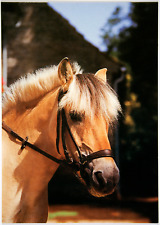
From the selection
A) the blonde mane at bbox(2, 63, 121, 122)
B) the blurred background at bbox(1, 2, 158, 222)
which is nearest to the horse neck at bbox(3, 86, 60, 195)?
the blonde mane at bbox(2, 63, 121, 122)

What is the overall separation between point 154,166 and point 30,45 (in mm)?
4419

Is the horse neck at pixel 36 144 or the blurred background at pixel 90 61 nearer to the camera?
the horse neck at pixel 36 144

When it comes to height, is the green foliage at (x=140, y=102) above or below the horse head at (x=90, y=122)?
below

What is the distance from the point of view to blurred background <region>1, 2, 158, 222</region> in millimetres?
3949

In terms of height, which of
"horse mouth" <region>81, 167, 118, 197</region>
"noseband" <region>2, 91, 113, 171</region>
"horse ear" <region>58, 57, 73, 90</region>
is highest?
"horse ear" <region>58, 57, 73, 90</region>

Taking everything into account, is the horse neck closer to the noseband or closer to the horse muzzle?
the noseband

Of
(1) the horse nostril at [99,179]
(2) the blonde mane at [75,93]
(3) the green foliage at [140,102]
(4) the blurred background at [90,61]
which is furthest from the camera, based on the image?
(3) the green foliage at [140,102]

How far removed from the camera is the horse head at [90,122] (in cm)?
136

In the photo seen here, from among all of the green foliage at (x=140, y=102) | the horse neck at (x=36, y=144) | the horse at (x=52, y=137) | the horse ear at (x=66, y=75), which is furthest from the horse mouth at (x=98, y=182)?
the green foliage at (x=140, y=102)

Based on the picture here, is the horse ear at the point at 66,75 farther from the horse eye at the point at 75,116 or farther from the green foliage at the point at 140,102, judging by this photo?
the green foliage at the point at 140,102

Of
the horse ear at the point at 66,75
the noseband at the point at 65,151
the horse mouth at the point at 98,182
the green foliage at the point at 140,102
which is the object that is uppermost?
the horse ear at the point at 66,75

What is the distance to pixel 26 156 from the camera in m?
1.55

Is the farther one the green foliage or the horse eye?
the green foliage

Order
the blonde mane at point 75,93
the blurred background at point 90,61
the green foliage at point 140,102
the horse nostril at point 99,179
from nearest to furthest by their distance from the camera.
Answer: the horse nostril at point 99,179 < the blonde mane at point 75,93 < the blurred background at point 90,61 < the green foliage at point 140,102
